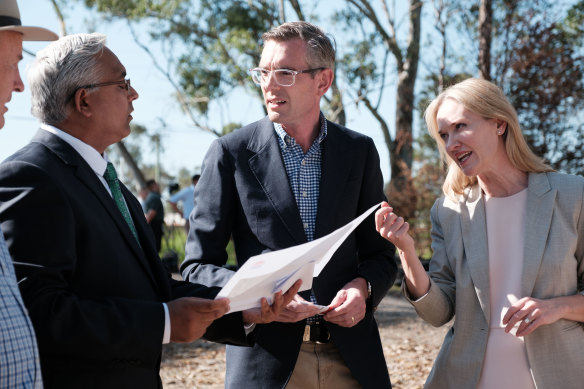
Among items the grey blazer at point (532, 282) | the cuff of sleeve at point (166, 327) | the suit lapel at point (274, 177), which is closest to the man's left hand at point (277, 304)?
the cuff of sleeve at point (166, 327)

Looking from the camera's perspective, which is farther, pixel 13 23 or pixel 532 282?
pixel 532 282

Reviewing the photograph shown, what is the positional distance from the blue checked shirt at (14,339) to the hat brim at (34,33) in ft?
2.31

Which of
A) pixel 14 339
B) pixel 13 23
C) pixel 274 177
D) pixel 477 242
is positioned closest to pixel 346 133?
pixel 274 177

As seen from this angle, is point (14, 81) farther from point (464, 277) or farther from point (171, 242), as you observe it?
point (171, 242)

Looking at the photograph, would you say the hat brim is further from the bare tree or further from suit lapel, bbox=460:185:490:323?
the bare tree

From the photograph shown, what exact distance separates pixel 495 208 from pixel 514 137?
1.08ft

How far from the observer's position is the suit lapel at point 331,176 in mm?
2938

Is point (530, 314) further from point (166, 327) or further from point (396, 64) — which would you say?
point (396, 64)

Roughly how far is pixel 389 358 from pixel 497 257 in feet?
16.5

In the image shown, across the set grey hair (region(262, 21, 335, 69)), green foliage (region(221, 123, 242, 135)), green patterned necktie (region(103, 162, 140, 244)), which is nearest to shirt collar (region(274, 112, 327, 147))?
grey hair (region(262, 21, 335, 69))

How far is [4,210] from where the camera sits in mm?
1995

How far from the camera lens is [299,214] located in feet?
9.58

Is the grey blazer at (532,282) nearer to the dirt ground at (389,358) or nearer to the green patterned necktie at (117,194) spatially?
the green patterned necktie at (117,194)

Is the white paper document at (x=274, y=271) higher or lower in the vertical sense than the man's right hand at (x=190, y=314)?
higher
